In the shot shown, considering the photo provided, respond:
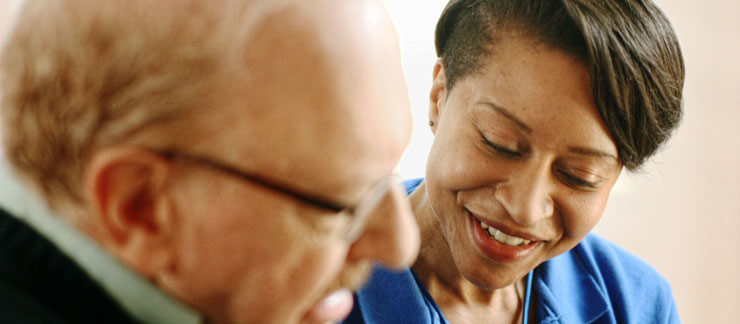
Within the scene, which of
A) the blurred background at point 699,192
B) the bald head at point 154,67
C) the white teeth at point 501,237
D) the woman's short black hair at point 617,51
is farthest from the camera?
the blurred background at point 699,192

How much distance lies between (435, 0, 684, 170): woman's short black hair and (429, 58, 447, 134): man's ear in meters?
0.07

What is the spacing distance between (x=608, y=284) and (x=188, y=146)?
44.1 inches

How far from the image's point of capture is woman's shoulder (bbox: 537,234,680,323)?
1.36 m

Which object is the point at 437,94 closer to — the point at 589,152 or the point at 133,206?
the point at 589,152

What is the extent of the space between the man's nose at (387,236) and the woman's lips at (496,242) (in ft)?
1.44

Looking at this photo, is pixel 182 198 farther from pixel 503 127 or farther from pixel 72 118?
pixel 503 127

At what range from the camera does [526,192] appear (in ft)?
3.51

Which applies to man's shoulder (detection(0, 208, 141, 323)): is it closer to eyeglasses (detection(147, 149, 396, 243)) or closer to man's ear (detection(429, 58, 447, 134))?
eyeglasses (detection(147, 149, 396, 243))

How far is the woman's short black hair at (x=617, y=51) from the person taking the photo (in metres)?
1.00

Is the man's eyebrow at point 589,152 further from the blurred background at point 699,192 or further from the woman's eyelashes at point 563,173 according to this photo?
the blurred background at point 699,192

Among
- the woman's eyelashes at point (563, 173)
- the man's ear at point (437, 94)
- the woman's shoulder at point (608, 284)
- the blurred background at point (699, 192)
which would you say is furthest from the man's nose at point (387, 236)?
the blurred background at point (699, 192)

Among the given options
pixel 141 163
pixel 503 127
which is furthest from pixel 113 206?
pixel 503 127

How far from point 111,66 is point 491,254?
794 mm

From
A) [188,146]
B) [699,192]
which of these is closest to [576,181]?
[188,146]
